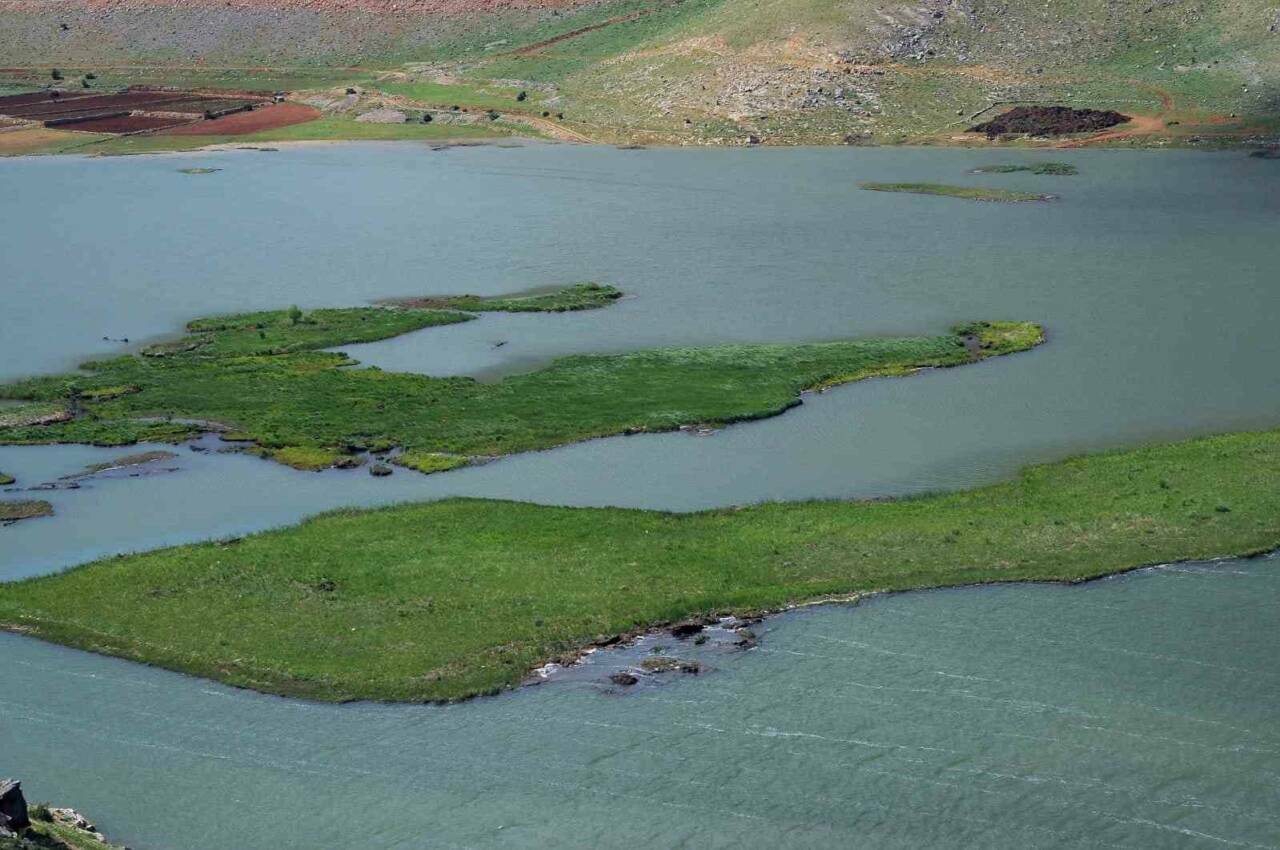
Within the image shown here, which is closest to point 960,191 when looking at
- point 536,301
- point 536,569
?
point 536,301

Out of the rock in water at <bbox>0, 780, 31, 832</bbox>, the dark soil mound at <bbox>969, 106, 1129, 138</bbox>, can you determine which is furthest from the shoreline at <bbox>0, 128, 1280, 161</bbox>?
the rock in water at <bbox>0, 780, 31, 832</bbox>

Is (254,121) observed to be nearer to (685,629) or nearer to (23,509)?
(23,509)

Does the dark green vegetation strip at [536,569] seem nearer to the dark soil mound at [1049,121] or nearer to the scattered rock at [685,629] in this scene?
the scattered rock at [685,629]

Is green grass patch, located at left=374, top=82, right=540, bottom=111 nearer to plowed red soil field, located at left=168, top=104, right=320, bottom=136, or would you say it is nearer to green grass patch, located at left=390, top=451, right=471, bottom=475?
plowed red soil field, located at left=168, top=104, right=320, bottom=136

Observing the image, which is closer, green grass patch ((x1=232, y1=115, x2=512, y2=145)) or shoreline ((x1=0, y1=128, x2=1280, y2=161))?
shoreline ((x1=0, y1=128, x2=1280, y2=161))

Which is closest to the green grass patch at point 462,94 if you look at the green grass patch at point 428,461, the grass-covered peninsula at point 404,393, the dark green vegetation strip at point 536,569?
the grass-covered peninsula at point 404,393
